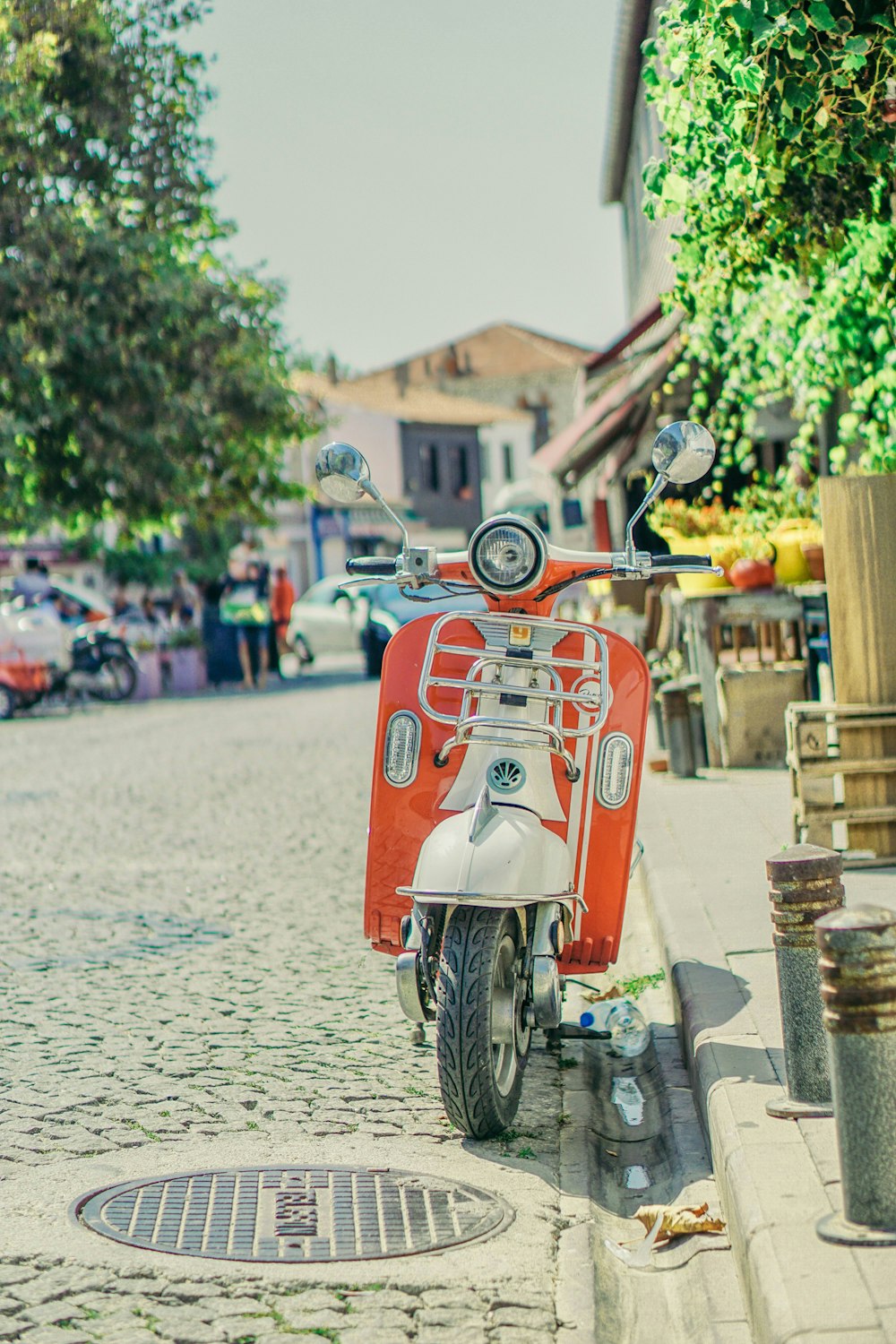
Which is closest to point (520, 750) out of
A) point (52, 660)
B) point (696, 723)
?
point (696, 723)

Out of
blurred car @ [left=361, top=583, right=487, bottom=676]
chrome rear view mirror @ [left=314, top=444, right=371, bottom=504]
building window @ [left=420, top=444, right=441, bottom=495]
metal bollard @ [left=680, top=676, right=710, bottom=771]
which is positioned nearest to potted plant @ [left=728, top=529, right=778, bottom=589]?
metal bollard @ [left=680, top=676, right=710, bottom=771]

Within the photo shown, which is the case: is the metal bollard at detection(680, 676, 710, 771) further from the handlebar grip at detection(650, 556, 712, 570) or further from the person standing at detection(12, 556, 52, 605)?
the person standing at detection(12, 556, 52, 605)

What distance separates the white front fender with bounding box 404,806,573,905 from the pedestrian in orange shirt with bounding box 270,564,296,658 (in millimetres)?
23288

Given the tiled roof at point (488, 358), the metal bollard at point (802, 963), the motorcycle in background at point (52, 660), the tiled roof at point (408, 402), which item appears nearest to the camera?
the metal bollard at point (802, 963)

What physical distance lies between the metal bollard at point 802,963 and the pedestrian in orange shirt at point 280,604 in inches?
941

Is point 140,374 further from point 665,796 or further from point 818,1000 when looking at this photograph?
point 818,1000

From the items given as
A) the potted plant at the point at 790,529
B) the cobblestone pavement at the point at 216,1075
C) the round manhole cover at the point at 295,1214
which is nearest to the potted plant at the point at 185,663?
the cobblestone pavement at the point at 216,1075

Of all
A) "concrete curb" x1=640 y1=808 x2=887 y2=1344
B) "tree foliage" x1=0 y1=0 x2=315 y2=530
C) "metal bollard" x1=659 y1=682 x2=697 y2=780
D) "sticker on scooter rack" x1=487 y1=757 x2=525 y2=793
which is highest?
"tree foliage" x1=0 y1=0 x2=315 y2=530

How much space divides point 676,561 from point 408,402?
67.7 meters

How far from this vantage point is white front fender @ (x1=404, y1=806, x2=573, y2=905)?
4.29 metres

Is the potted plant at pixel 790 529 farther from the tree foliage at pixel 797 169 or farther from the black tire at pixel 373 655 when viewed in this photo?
the black tire at pixel 373 655

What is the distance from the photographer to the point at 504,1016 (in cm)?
440

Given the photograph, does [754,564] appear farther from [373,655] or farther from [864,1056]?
[373,655]

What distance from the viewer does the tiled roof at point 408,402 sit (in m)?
67.0
